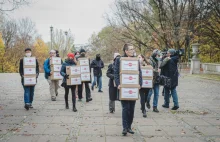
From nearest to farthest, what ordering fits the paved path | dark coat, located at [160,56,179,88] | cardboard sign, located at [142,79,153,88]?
the paved path, cardboard sign, located at [142,79,153,88], dark coat, located at [160,56,179,88]

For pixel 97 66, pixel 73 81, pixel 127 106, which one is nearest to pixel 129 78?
pixel 127 106

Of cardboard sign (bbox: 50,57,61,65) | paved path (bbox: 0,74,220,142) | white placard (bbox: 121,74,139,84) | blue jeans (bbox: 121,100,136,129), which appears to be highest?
cardboard sign (bbox: 50,57,61,65)

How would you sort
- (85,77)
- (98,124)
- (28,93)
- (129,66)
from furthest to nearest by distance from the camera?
(85,77)
(28,93)
(98,124)
(129,66)

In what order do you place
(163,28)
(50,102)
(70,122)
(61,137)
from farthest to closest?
(163,28) < (50,102) < (70,122) < (61,137)

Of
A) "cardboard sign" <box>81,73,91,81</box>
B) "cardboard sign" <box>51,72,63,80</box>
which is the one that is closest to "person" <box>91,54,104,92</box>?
"cardboard sign" <box>81,73,91,81</box>

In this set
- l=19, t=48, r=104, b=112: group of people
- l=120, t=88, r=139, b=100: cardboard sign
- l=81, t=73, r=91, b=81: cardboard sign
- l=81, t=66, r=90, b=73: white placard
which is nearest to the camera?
l=120, t=88, r=139, b=100: cardboard sign

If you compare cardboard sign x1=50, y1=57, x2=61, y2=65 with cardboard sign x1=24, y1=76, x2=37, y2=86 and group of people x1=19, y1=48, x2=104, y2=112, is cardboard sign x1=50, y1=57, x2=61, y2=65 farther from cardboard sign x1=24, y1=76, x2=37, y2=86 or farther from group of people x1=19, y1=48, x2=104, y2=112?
cardboard sign x1=24, y1=76, x2=37, y2=86

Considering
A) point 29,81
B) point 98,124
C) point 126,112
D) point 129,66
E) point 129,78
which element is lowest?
point 98,124

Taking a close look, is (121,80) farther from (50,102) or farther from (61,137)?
(50,102)

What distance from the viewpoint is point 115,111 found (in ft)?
28.9

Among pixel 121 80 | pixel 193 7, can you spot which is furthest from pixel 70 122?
pixel 193 7

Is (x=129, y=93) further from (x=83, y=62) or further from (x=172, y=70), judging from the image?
(x=83, y=62)

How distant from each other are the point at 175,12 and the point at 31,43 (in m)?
37.8

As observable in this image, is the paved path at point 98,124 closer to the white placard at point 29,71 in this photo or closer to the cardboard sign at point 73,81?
the cardboard sign at point 73,81
